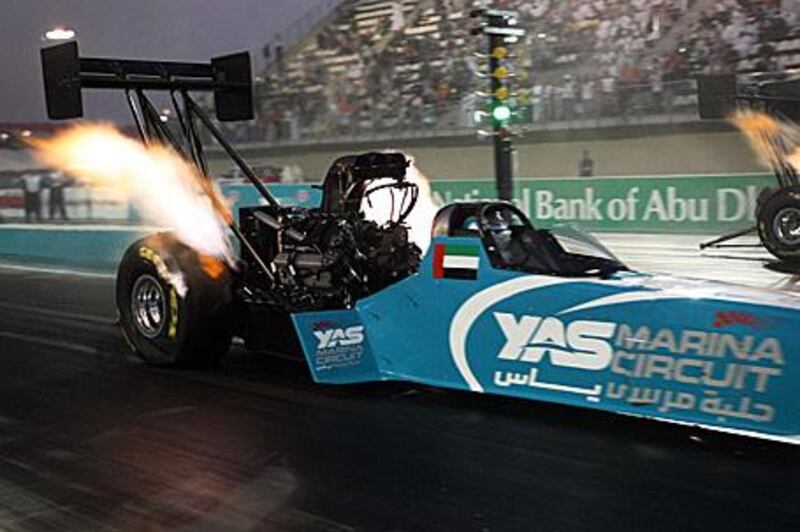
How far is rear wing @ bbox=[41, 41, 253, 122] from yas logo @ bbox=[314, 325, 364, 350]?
2487 mm

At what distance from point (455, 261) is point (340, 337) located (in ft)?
3.12

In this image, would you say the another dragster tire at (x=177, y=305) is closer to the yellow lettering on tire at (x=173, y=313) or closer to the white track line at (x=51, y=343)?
the yellow lettering on tire at (x=173, y=313)

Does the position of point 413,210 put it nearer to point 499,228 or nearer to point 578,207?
point 499,228

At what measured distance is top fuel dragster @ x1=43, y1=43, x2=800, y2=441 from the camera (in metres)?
4.78

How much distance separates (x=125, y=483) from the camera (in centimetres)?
468

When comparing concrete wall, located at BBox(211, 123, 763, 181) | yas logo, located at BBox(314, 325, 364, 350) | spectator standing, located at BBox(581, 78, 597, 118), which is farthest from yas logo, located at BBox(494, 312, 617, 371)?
spectator standing, located at BBox(581, 78, 597, 118)

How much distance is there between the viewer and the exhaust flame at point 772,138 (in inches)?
540

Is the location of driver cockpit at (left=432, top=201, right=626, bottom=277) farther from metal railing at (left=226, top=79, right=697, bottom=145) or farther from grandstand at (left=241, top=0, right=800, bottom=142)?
grandstand at (left=241, top=0, right=800, bottom=142)

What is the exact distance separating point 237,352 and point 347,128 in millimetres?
15761

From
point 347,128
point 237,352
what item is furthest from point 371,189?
point 347,128

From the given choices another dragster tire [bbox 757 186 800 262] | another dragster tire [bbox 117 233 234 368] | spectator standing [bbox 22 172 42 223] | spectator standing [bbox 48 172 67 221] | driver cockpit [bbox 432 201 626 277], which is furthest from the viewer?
spectator standing [bbox 22 172 42 223]

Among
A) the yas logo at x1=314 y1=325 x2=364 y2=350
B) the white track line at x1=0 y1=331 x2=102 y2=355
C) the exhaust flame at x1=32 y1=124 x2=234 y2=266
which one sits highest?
the exhaust flame at x1=32 y1=124 x2=234 y2=266

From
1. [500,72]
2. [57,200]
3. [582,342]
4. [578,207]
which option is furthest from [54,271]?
[582,342]

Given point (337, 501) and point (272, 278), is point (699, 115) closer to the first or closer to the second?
point (272, 278)
